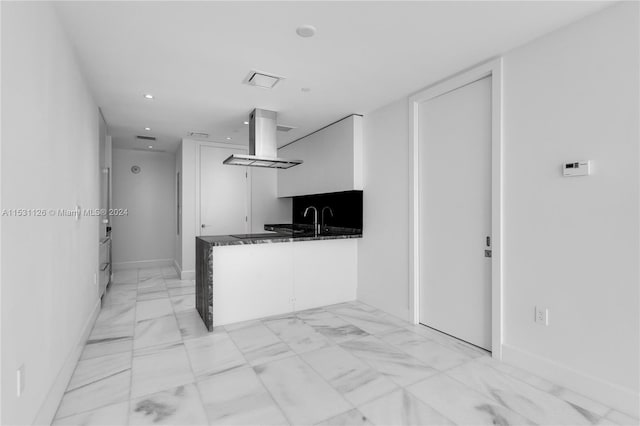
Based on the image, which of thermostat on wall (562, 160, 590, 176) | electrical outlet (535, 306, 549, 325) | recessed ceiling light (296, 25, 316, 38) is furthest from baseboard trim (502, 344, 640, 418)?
recessed ceiling light (296, 25, 316, 38)

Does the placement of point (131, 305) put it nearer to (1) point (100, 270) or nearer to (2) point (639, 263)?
(1) point (100, 270)

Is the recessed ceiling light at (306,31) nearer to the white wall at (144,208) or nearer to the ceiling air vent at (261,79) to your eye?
the ceiling air vent at (261,79)

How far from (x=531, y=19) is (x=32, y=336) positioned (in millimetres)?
3387

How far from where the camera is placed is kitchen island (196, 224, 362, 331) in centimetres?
341

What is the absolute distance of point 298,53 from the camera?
2.53 meters

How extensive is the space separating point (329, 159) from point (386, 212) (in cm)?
128

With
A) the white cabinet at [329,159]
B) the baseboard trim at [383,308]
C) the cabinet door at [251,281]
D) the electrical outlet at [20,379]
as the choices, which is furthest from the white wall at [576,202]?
the electrical outlet at [20,379]

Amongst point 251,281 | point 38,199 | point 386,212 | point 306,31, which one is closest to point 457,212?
point 386,212

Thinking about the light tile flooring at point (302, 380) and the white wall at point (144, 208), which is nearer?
the light tile flooring at point (302, 380)

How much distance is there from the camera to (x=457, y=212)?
3.04m

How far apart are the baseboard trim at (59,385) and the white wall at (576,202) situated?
303 cm

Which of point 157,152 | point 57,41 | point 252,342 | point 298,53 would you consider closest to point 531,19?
point 298,53

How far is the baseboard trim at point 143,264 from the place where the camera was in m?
6.46

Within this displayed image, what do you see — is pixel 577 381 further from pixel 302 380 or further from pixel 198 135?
pixel 198 135
